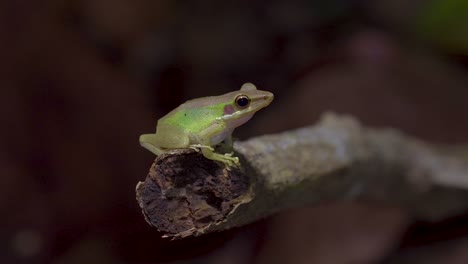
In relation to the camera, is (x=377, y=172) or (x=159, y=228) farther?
(x=377, y=172)

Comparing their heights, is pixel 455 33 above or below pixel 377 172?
above

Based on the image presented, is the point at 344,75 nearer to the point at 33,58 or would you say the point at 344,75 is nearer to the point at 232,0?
the point at 232,0

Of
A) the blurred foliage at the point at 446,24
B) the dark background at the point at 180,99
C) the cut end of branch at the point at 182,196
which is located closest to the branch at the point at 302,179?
the cut end of branch at the point at 182,196

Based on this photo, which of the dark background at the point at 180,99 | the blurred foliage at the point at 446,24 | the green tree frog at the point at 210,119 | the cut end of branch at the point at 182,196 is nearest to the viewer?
the cut end of branch at the point at 182,196

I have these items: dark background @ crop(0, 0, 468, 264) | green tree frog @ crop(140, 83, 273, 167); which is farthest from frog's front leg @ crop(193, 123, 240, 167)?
dark background @ crop(0, 0, 468, 264)

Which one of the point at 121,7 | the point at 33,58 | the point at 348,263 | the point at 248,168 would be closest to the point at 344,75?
the point at 348,263

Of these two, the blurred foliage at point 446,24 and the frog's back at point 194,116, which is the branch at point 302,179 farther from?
the blurred foliage at point 446,24

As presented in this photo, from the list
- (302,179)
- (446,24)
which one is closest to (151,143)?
(302,179)
